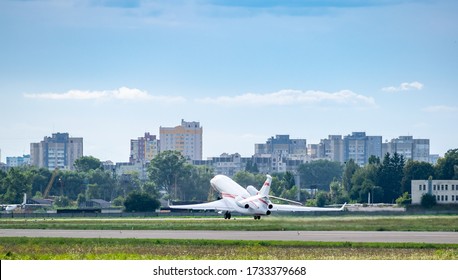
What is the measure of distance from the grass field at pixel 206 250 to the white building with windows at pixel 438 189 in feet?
396

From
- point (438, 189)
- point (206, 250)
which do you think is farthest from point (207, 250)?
point (438, 189)

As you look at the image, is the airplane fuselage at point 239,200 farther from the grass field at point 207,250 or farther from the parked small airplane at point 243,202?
the grass field at point 207,250

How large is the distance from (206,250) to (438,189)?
130552 millimetres

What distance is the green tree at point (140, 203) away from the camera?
16875 centimetres

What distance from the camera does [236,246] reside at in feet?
237

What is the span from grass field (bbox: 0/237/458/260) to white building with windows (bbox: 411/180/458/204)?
4750 inches

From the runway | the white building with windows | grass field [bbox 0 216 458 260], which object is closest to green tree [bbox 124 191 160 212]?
the white building with windows

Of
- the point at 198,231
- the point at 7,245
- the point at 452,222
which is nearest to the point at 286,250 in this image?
the point at 7,245

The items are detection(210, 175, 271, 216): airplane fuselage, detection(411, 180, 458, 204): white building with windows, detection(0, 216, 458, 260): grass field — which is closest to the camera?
detection(0, 216, 458, 260): grass field

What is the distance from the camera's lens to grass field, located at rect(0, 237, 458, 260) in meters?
61.7

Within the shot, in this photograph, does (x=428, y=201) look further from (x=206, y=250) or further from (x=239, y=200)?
(x=206, y=250)

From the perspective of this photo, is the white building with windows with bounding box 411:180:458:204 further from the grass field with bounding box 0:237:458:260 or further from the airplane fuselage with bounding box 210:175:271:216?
the grass field with bounding box 0:237:458:260

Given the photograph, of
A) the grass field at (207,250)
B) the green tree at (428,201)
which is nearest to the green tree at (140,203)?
the green tree at (428,201)

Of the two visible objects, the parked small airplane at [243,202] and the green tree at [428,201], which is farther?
the green tree at [428,201]
